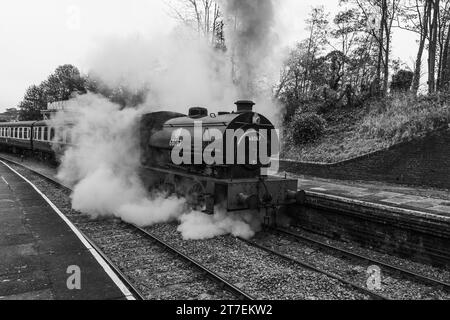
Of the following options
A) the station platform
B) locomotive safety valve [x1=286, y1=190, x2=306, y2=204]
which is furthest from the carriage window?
locomotive safety valve [x1=286, y1=190, x2=306, y2=204]

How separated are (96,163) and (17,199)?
2633mm

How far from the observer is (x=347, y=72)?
20016mm

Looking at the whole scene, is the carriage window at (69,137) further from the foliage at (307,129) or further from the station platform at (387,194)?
the foliage at (307,129)

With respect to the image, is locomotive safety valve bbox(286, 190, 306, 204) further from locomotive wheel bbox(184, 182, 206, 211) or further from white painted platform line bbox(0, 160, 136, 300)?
white painted platform line bbox(0, 160, 136, 300)

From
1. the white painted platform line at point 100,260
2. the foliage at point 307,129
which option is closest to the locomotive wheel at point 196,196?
the white painted platform line at point 100,260

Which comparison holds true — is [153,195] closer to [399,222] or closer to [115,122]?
[115,122]

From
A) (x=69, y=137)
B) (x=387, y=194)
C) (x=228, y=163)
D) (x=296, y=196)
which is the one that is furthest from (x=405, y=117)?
(x=69, y=137)

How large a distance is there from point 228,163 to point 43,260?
12.8 feet

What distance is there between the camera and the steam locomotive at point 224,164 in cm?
777

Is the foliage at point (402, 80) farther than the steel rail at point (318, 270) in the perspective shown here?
Yes

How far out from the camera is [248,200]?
292 inches

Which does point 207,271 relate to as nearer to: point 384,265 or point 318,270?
point 318,270

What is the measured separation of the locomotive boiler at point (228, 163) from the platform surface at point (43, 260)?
8.85 feet
